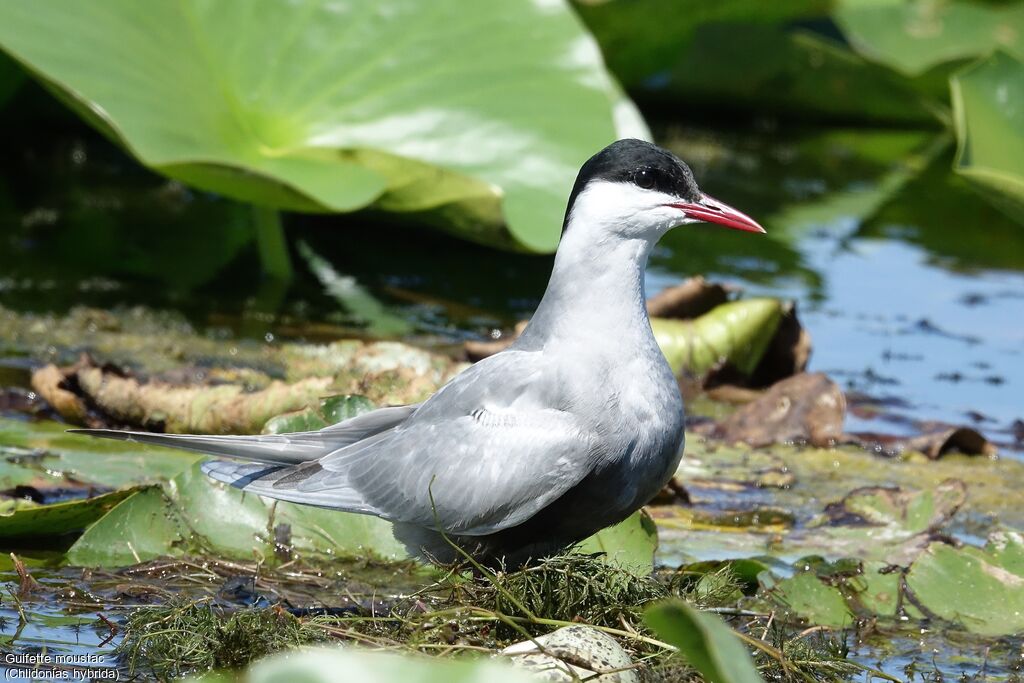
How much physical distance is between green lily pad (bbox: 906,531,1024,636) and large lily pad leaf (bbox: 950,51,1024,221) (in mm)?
2509

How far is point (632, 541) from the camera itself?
4.23 metres

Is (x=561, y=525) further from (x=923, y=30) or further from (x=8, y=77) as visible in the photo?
(x=923, y=30)

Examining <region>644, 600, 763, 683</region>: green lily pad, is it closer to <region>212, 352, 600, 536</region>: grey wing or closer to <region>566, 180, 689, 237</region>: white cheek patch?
<region>212, 352, 600, 536</region>: grey wing

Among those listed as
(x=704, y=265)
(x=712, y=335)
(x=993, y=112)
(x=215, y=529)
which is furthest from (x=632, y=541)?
(x=704, y=265)

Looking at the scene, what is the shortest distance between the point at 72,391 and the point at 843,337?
3618 mm

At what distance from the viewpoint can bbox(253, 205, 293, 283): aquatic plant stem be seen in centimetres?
713

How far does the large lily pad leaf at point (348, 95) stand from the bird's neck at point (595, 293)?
2.06 metres

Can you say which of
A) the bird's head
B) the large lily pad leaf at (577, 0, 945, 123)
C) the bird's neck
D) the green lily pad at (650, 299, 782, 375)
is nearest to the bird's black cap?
the bird's head

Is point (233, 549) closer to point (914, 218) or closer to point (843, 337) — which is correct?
point (843, 337)

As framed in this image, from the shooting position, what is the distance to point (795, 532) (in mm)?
4711

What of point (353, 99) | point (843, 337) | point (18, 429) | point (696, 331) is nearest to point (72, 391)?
point (18, 429)

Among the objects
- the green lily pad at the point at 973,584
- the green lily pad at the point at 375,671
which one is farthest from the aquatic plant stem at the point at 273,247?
the green lily pad at the point at 375,671

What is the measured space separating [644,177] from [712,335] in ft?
6.74

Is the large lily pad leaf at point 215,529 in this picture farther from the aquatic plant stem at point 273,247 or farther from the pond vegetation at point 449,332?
the aquatic plant stem at point 273,247
